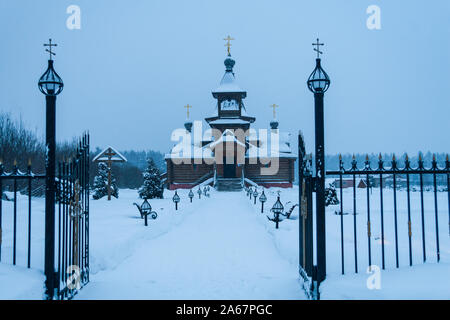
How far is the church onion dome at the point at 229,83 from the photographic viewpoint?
134 feet

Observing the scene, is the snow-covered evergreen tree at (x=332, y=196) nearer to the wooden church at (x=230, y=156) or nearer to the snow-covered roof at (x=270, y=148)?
the wooden church at (x=230, y=156)

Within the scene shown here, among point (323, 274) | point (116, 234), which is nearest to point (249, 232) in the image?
point (116, 234)

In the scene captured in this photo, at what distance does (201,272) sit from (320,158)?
3.06 meters

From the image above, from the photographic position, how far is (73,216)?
4812 mm

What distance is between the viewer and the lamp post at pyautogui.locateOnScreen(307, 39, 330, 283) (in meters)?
4.45

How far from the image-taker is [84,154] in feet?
17.0

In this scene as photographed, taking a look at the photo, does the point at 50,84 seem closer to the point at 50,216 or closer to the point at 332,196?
the point at 50,216

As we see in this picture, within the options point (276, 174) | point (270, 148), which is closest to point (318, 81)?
point (276, 174)

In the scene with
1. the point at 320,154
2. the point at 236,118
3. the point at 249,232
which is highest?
the point at 236,118

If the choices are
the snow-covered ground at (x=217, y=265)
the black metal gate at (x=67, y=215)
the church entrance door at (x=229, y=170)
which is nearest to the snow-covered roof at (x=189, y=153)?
the church entrance door at (x=229, y=170)
